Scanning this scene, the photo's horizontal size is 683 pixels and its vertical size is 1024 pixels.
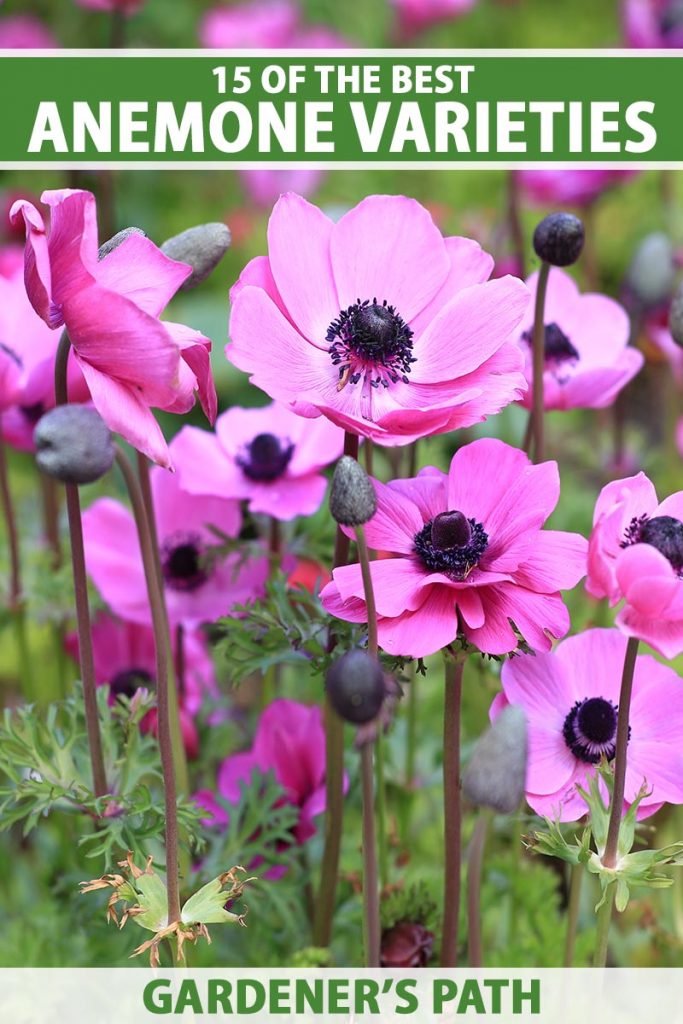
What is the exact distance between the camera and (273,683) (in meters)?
0.96

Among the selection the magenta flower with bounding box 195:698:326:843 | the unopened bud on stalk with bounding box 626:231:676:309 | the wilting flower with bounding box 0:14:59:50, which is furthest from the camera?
the wilting flower with bounding box 0:14:59:50

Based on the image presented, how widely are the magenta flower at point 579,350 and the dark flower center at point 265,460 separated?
0.52ft

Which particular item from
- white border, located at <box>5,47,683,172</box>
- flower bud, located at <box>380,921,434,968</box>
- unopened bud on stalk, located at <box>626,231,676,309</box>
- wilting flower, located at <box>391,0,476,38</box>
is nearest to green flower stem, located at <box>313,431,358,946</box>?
flower bud, located at <box>380,921,434,968</box>

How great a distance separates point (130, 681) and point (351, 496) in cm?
44

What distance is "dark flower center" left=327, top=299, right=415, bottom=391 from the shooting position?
659 mm

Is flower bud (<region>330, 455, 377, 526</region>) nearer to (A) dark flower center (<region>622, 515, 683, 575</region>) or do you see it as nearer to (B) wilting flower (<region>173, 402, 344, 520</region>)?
(A) dark flower center (<region>622, 515, 683, 575</region>)

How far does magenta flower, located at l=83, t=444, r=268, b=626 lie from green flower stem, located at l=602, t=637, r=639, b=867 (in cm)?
32

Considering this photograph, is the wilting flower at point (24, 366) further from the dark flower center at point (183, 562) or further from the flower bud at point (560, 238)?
the flower bud at point (560, 238)

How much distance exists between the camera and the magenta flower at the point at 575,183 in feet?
4.30

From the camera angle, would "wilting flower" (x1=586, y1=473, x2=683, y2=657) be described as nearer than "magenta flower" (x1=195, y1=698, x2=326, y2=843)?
Yes

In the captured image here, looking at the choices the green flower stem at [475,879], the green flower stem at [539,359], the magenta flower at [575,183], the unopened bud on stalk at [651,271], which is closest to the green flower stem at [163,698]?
the green flower stem at [475,879]

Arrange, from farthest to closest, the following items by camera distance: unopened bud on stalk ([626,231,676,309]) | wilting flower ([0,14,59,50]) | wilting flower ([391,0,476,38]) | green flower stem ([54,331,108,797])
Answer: wilting flower ([0,14,59,50]), wilting flower ([391,0,476,38]), unopened bud on stalk ([626,231,676,309]), green flower stem ([54,331,108,797])

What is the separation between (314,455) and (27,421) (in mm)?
224

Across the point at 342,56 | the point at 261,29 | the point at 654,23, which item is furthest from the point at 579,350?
the point at 261,29
